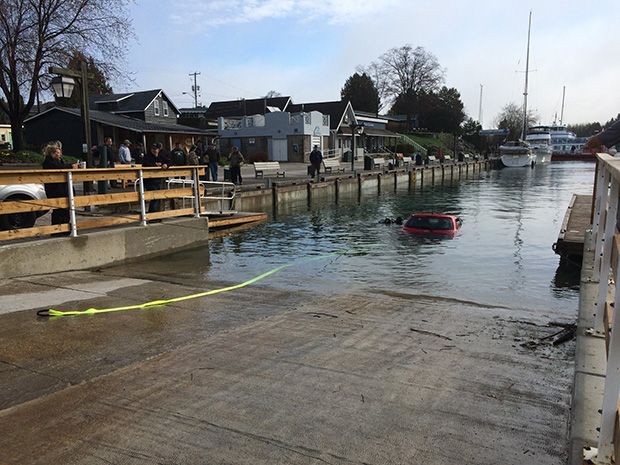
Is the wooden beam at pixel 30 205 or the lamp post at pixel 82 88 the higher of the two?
the lamp post at pixel 82 88

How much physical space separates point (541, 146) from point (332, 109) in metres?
38.1

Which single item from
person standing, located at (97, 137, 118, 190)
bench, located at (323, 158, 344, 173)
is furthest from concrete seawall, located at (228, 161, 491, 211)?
person standing, located at (97, 137, 118, 190)

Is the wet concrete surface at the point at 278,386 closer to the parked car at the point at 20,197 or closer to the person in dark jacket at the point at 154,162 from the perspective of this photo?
the parked car at the point at 20,197

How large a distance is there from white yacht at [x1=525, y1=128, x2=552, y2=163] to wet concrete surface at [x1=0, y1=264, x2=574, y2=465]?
78464mm

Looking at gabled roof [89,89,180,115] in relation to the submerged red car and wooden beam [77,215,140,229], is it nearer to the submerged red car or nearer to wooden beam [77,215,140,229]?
the submerged red car

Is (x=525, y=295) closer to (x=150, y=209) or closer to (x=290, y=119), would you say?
(x=150, y=209)

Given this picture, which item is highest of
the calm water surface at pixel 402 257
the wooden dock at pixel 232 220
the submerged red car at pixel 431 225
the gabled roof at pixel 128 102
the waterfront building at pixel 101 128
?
the gabled roof at pixel 128 102

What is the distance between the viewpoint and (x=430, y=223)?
58.5 ft

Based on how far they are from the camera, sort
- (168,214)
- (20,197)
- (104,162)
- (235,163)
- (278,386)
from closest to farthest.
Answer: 1. (278,386)
2. (20,197)
3. (168,214)
4. (104,162)
5. (235,163)

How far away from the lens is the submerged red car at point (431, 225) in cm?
1762

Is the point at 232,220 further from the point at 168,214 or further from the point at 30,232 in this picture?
the point at 30,232

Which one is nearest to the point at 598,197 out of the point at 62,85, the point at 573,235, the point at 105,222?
the point at 573,235

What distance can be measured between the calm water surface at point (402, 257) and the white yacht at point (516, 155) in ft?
163

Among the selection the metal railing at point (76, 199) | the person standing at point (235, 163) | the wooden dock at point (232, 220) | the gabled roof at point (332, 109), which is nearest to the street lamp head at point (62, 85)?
the metal railing at point (76, 199)
